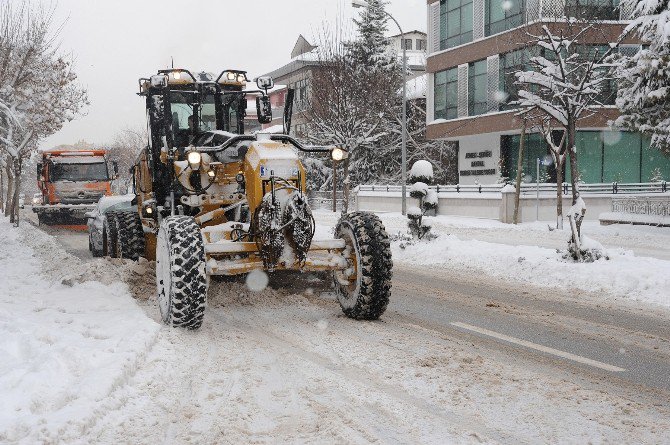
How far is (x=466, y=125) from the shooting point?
35.0 m

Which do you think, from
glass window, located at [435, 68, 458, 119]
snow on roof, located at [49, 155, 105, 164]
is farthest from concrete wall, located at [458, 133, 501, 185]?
snow on roof, located at [49, 155, 105, 164]

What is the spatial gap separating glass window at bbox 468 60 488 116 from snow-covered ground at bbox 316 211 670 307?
1520cm

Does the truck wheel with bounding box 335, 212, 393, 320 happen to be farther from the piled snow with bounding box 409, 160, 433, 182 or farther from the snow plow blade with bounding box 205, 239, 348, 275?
the piled snow with bounding box 409, 160, 433, 182

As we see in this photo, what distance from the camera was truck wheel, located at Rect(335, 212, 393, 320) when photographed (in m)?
6.88

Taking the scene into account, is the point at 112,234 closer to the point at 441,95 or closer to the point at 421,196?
the point at 421,196

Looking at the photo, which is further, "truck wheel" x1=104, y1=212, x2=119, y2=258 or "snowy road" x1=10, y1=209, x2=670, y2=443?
"truck wheel" x1=104, y1=212, x2=119, y2=258

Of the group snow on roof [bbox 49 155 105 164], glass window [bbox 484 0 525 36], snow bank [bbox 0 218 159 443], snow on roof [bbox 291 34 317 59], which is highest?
snow on roof [bbox 291 34 317 59]

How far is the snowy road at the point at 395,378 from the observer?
404 cm

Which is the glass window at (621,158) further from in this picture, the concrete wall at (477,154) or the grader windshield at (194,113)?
the grader windshield at (194,113)

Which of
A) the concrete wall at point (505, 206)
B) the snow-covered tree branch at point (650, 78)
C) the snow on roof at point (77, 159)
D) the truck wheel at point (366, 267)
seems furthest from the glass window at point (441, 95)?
the truck wheel at point (366, 267)

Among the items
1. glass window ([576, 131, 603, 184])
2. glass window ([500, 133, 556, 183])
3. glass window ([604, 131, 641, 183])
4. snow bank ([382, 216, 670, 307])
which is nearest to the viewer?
snow bank ([382, 216, 670, 307])

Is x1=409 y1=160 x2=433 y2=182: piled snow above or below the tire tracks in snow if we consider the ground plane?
above

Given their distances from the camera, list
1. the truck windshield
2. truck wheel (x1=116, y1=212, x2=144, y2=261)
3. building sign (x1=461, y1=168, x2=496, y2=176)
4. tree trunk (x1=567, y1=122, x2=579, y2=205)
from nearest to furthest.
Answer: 1. truck wheel (x1=116, y1=212, x2=144, y2=261)
2. tree trunk (x1=567, y1=122, x2=579, y2=205)
3. the truck windshield
4. building sign (x1=461, y1=168, x2=496, y2=176)

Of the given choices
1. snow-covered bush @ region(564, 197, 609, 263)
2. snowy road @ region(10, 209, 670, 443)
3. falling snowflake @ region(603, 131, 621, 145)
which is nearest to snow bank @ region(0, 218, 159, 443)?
snowy road @ region(10, 209, 670, 443)
